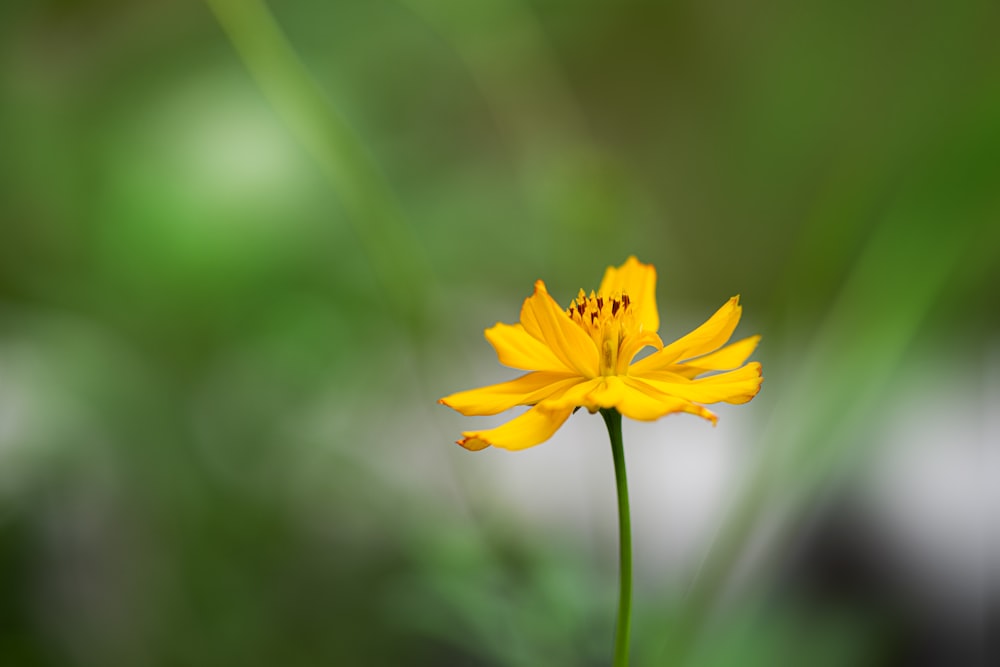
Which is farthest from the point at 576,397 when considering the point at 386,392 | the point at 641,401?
the point at 386,392

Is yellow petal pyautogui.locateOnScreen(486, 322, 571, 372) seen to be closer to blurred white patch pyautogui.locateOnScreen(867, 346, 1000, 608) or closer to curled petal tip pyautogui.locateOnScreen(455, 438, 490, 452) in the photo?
curled petal tip pyautogui.locateOnScreen(455, 438, 490, 452)

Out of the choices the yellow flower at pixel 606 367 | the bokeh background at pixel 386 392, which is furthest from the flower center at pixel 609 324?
the bokeh background at pixel 386 392

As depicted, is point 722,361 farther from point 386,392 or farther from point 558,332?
point 386,392

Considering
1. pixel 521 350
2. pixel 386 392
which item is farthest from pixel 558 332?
pixel 386 392

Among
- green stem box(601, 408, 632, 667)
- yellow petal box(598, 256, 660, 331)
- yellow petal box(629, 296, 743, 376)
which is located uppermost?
yellow petal box(598, 256, 660, 331)

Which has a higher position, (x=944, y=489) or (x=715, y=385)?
(x=944, y=489)

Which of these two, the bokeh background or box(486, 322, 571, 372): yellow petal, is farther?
the bokeh background

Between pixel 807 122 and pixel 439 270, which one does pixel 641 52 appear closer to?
pixel 807 122

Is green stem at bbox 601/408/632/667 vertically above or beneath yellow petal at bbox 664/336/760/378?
beneath

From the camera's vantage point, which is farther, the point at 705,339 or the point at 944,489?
the point at 944,489

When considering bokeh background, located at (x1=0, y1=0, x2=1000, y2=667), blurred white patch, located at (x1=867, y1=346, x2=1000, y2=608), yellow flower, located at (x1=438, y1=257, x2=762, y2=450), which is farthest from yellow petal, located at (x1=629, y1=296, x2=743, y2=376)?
blurred white patch, located at (x1=867, y1=346, x2=1000, y2=608)
